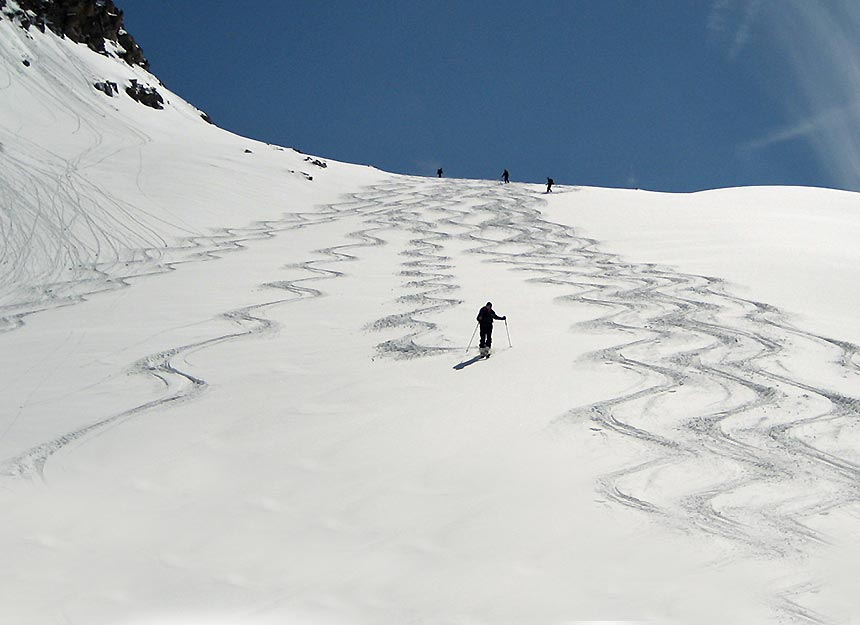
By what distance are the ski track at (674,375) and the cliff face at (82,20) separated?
85.1 feet

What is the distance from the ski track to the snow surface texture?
5 cm

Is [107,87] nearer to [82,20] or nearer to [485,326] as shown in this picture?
[82,20]

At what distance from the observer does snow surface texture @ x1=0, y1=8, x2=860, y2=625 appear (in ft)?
19.7

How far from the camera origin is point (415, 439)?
8641mm

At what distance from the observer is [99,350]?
12.1 metres

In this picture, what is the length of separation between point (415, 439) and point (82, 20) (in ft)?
145

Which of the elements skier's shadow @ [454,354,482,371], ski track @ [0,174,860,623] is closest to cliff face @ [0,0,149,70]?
ski track @ [0,174,860,623]

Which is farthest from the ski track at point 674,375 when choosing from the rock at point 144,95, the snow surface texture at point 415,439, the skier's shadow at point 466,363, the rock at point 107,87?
the rock at point 144,95

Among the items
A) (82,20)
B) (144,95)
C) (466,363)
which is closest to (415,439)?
(466,363)

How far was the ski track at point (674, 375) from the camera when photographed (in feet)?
22.9

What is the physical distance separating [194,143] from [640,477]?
31.3m

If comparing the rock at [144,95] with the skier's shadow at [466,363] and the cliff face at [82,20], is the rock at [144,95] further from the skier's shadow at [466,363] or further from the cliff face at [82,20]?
the skier's shadow at [466,363]

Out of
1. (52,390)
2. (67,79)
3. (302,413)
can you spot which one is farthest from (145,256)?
(67,79)

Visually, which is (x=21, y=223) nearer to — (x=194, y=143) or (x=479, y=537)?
(x=194, y=143)
